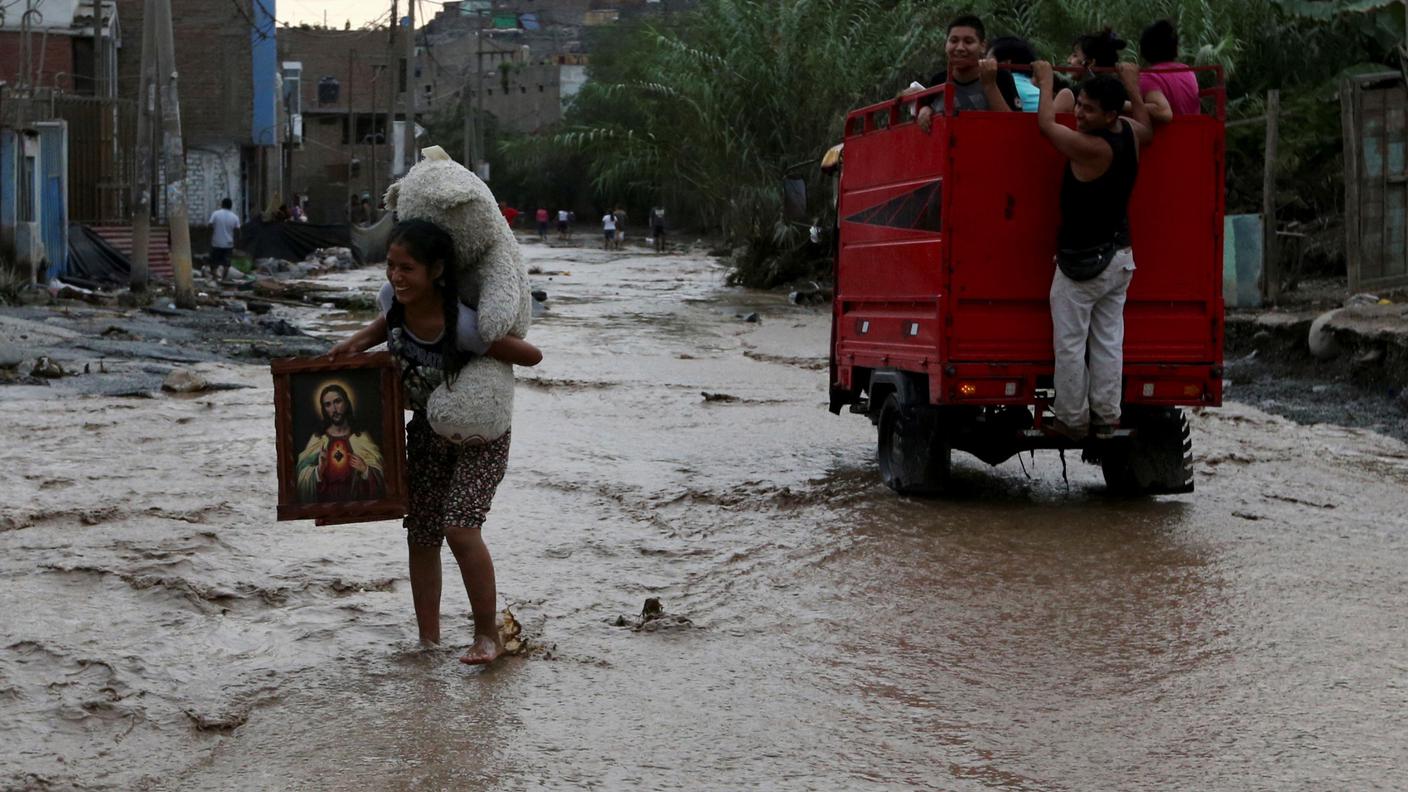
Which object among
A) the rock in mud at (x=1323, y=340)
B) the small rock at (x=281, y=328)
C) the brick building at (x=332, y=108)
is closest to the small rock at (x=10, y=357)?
the small rock at (x=281, y=328)

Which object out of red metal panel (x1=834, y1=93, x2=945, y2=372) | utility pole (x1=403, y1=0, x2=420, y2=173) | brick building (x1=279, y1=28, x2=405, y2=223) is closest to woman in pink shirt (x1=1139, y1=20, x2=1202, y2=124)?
red metal panel (x1=834, y1=93, x2=945, y2=372)

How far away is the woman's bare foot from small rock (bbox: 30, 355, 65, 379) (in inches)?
371

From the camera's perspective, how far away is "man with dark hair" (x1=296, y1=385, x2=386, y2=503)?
5.35m

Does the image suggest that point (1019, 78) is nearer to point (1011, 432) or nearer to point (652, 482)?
point (1011, 432)

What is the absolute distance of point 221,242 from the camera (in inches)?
1186

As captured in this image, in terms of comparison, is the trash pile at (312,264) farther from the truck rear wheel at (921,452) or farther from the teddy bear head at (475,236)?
the teddy bear head at (475,236)

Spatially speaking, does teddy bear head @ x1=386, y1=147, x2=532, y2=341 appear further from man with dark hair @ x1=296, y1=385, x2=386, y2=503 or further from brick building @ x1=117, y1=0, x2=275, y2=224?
brick building @ x1=117, y1=0, x2=275, y2=224

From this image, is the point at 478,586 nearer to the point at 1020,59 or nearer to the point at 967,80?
the point at 967,80

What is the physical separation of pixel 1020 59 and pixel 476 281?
4.76 metres

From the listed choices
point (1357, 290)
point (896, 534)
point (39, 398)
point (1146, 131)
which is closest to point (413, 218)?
point (896, 534)

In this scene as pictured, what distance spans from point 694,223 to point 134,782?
225 ft

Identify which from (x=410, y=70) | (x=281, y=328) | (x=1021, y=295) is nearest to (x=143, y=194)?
(x=281, y=328)

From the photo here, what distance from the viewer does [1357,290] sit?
53.0ft

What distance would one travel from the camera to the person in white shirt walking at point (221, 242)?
2992cm
